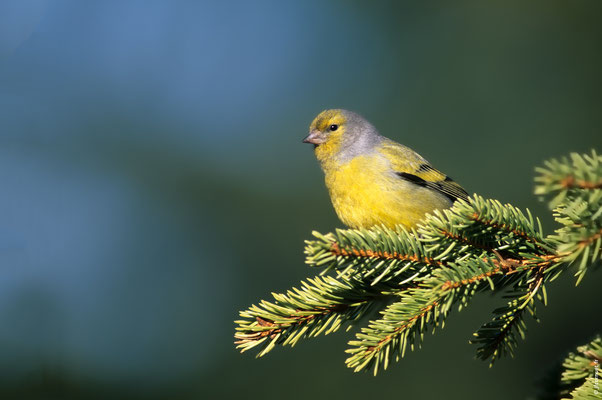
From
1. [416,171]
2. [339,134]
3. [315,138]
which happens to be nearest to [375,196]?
[416,171]

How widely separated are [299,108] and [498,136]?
10.0ft

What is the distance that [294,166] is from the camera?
7.54 meters

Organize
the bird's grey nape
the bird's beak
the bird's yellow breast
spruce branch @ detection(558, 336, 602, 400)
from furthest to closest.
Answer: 1. the bird's beak
2. the bird's grey nape
3. the bird's yellow breast
4. spruce branch @ detection(558, 336, 602, 400)

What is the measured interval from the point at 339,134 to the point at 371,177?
1007 millimetres

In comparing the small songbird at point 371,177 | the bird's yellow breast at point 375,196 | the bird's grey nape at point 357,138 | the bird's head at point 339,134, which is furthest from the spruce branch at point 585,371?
the bird's head at point 339,134

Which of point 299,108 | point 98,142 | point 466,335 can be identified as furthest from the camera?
point 98,142

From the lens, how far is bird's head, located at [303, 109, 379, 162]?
5.20 meters

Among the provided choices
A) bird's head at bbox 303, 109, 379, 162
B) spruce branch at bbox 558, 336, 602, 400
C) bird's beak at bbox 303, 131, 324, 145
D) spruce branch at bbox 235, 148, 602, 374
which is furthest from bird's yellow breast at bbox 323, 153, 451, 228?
spruce branch at bbox 558, 336, 602, 400

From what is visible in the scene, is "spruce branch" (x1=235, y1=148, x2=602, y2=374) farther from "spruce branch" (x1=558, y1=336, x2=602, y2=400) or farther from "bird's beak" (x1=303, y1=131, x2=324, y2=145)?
"bird's beak" (x1=303, y1=131, x2=324, y2=145)

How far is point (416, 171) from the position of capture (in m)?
4.93

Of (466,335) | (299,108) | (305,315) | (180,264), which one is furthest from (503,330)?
(299,108)

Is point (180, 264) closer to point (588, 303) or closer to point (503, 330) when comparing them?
point (588, 303)

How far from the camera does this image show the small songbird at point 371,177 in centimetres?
427

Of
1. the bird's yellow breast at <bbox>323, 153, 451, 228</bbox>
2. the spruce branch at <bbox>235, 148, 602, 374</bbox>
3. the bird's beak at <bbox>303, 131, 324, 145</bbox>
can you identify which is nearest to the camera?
the spruce branch at <bbox>235, 148, 602, 374</bbox>
